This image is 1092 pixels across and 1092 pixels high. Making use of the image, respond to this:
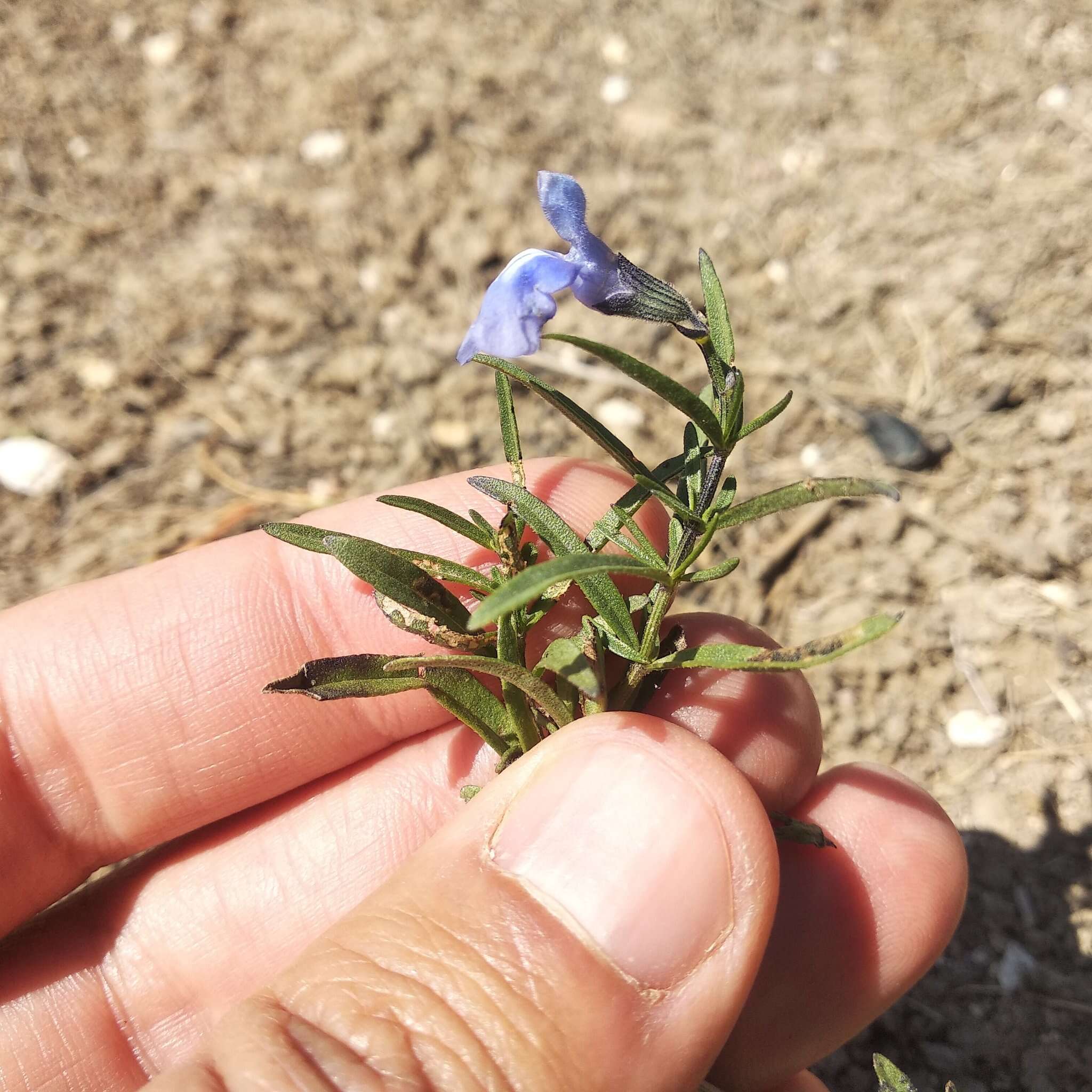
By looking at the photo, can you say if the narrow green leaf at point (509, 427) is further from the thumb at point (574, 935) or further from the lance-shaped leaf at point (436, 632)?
the thumb at point (574, 935)

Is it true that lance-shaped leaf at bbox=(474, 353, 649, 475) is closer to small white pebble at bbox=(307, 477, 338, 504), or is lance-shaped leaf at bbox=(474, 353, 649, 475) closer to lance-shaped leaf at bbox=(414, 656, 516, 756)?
lance-shaped leaf at bbox=(414, 656, 516, 756)

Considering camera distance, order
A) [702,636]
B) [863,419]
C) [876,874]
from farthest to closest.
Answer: [863,419] < [876,874] < [702,636]

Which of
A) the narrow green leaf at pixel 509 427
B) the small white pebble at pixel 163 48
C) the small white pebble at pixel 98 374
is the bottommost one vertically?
the narrow green leaf at pixel 509 427

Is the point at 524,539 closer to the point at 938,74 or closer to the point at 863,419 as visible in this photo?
the point at 863,419

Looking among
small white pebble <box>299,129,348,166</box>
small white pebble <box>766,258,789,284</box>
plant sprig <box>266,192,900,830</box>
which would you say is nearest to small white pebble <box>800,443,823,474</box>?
small white pebble <box>766,258,789,284</box>

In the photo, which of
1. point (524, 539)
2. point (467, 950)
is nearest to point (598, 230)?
point (524, 539)

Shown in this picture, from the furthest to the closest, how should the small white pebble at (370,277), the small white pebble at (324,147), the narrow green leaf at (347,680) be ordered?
the small white pebble at (324,147) → the small white pebble at (370,277) → the narrow green leaf at (347,680)

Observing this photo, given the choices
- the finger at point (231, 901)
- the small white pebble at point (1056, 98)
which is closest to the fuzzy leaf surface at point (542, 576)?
the finger at point (231, 901)
